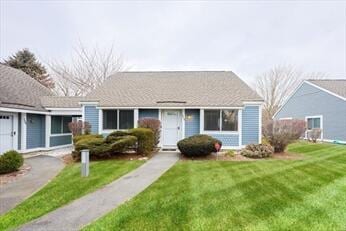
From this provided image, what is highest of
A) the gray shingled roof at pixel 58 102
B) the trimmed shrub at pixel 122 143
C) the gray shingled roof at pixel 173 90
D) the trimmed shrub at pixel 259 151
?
the gray shingled roof at pixel 173 90

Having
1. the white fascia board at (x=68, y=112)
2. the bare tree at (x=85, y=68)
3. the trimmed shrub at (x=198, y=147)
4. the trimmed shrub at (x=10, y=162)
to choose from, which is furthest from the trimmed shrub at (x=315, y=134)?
the bare tree at (x=85, y=68)

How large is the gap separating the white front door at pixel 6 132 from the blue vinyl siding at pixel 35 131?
4.28 feet

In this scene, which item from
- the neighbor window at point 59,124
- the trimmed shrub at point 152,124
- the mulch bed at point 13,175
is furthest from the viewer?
the neighbor window at point 59,124

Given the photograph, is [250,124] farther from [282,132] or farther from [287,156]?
[287,156]

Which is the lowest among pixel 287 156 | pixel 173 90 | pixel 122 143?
pixel 287 156

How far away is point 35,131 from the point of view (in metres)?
15.8

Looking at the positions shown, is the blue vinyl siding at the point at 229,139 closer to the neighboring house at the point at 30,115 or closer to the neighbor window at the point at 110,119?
the neighbor window at the point at 110,119

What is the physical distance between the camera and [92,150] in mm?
11672

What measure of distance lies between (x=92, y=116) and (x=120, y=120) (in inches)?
69.4

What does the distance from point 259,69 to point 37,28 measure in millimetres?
28687

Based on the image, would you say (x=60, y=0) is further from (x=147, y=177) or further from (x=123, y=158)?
(x=147, y=177)

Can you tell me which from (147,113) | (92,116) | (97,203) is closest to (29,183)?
(97,203)

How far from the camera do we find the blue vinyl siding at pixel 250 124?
1514 cm

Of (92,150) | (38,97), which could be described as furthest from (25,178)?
(38,97)
